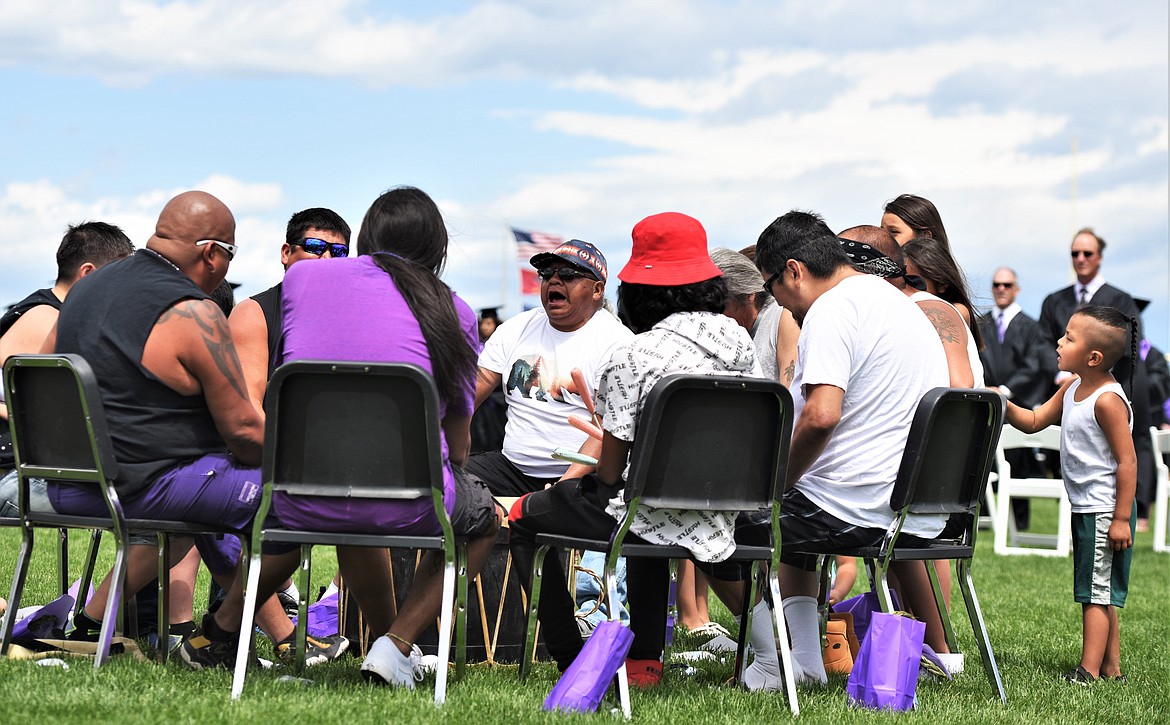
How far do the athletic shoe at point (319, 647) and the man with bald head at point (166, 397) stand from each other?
95 centimetres

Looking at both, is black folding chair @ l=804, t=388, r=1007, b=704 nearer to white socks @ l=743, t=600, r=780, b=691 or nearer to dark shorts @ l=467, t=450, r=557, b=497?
white socks @ l=743, t=600, r=780, b=691

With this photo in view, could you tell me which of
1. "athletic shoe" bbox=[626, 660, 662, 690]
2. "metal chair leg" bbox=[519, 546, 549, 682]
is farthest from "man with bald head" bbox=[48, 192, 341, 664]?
"athletic shoe" bbox=[626, 660, 662, 690]

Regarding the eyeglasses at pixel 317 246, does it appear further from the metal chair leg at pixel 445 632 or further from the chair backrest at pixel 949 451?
the chair backrest at pixel 949 451

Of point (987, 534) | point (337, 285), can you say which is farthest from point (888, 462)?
point (987, 534)

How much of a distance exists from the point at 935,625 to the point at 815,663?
968 mm

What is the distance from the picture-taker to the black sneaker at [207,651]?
4570 mm

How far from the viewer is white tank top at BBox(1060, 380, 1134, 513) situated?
17.9 feet

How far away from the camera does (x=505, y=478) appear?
6.12 meters

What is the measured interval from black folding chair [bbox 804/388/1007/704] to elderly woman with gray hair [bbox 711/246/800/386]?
99 centimetres

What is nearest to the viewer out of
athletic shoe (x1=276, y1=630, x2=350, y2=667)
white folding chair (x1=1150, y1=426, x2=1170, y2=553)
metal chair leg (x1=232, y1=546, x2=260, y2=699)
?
metal chair leg (x1=232, y1=546, x2=260, y2=699)

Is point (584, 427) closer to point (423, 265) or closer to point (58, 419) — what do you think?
point (423, 265)

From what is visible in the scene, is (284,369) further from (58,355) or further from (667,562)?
(667,562)

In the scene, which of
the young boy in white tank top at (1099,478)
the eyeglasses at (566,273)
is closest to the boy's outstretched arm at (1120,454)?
the young boy in white tank top at (1099,478)

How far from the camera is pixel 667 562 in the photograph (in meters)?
4.65
